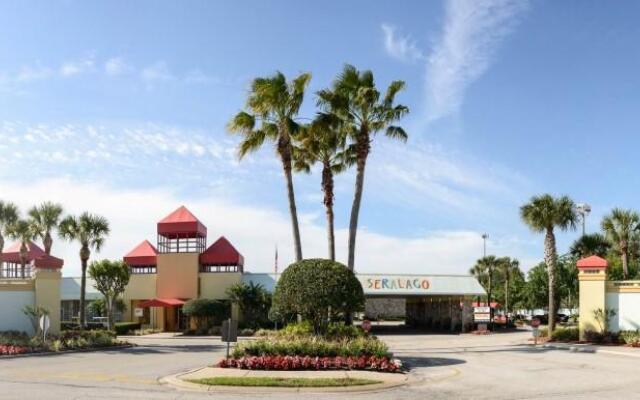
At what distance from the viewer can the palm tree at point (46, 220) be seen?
142 ft

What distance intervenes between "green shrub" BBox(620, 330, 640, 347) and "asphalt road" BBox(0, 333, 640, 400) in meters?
3.56

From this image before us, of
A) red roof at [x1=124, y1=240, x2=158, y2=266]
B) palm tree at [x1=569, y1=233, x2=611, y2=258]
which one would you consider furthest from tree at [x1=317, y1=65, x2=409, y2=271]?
red roof at [x1=124, y1=240, x2=158, y2=266]

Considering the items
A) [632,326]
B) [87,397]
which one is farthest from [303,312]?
[632,326]

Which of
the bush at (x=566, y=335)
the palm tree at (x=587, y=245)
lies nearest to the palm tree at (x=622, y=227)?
the palm tree at (x=587, y=245)

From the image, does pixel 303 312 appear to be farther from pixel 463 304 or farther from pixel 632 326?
pixel 463 304

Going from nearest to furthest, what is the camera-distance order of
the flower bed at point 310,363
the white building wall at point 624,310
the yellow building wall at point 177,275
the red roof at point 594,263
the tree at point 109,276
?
1. the flower bed at point 310,363
2. the white building wall at point 624,310
3. the red roof at point 594,263
4. the tree at point 109,276
5. the yellow building wall at point 177,275

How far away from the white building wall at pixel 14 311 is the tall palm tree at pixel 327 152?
13.9 m

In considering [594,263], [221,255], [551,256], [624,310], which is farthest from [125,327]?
[624,310]

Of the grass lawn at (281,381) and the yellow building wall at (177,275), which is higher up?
the yellow building wall at (177,275)

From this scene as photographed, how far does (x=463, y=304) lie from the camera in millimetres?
50938

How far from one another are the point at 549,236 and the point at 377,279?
49.0 feet

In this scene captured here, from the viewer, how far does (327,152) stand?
2966 cm

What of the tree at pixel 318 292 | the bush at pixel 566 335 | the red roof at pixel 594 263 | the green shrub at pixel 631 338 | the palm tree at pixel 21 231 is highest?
the palm tree at pixel 21 231

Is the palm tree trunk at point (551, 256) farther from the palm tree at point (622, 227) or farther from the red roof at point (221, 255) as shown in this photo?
the red roof at point (221, 255)
